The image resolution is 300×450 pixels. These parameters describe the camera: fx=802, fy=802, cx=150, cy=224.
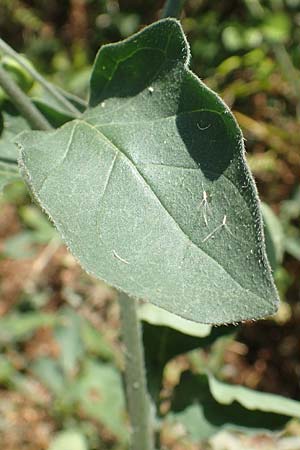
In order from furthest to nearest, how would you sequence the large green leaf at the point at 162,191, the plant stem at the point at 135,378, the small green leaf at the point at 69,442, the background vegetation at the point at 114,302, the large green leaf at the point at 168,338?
the background vegetation at the point at 114,302 → the small green leaf at the point at 69,442 → the large green leaf at the point at 168,338 → the plant stem at the point at 135,378 → the large green leaf at the point at 162,191

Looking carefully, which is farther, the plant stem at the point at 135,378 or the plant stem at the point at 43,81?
the plant stem at the point at 135,378

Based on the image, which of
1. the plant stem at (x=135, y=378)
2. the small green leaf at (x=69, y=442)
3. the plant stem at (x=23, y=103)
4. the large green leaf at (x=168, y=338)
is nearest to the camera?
the plant stem at (x=23, y=103)

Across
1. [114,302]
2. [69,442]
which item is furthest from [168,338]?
[114,302]

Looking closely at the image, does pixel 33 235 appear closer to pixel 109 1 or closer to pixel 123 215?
pixel 109 1

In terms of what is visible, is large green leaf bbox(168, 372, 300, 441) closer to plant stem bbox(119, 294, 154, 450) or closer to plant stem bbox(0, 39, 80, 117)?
plant stem bbox(119, 294, 154, 450)

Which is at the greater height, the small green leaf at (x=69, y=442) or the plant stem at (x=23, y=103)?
the plant stem at (x=23, y=103)

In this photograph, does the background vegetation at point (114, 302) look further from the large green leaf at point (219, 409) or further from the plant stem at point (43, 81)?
the plant stem at point (43, 81)

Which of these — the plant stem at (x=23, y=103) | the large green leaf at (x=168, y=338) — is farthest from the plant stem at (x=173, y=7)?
the large green leaf at (x=168, y=338)

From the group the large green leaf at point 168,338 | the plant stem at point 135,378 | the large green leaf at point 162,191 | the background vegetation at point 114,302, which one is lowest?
the background vegetation at point 114,302
